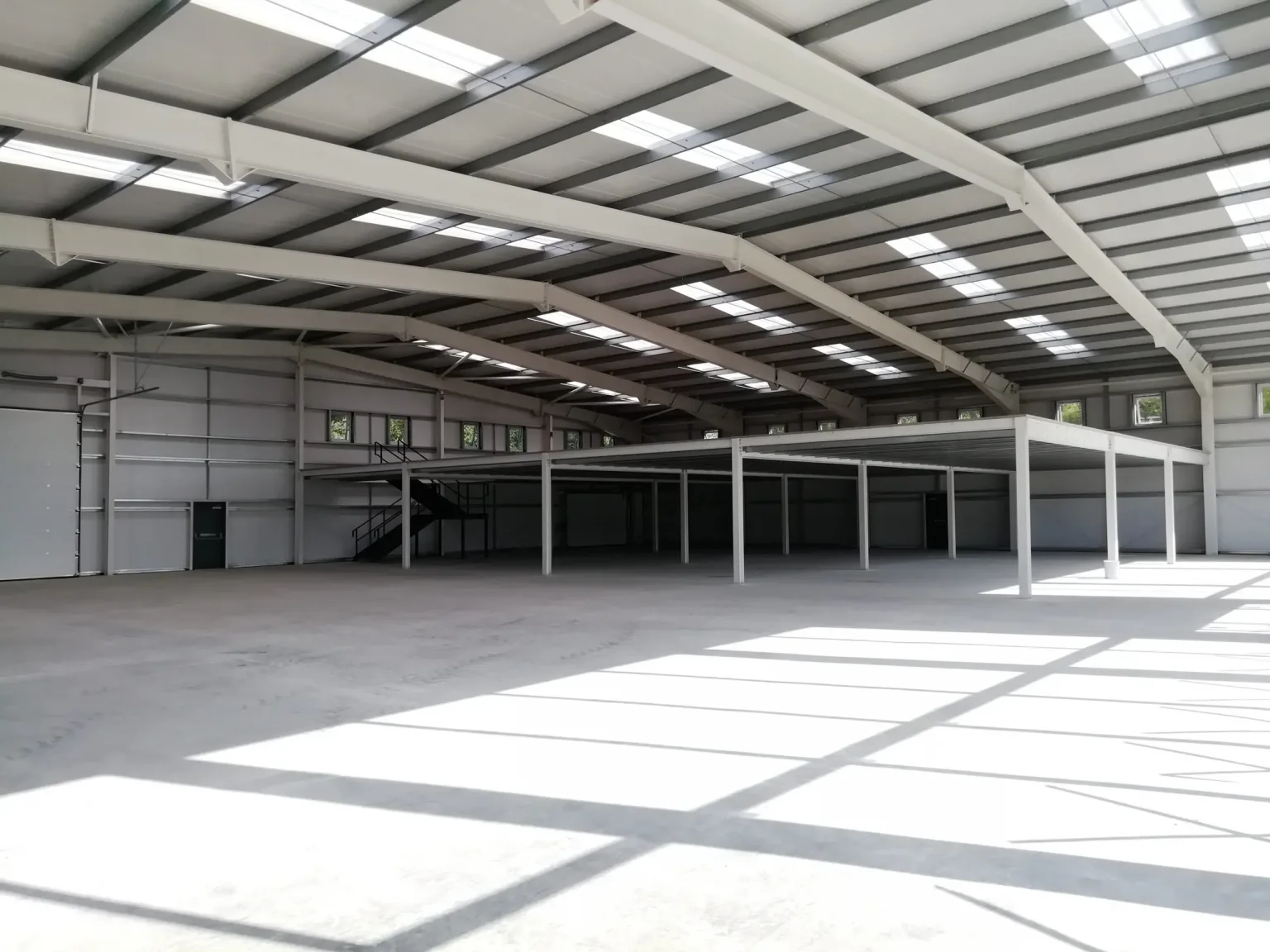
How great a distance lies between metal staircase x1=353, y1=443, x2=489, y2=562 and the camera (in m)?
30.9

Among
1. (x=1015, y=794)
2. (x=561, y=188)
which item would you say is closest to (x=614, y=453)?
(x=561, y=188)

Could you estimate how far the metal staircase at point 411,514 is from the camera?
30938 millimetres

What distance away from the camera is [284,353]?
29.6 meters

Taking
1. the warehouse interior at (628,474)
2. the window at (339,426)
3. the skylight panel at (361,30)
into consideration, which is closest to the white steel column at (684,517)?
the warehouse interior at (628,474)

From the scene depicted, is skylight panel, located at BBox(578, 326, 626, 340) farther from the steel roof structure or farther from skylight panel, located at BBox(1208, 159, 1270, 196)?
skylight panel, located at BBox(1208, 159, 1270, 196)

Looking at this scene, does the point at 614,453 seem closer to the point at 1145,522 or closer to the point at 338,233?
the point at 338,233

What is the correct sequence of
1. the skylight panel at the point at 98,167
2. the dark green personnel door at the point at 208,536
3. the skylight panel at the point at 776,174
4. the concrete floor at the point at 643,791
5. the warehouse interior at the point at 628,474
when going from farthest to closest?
1. the dark green personnel door at the point at 208,536
2. the skylight panel at the point at 776,174
3. the skylight panel at the point at 98,167
4. the warehouse interior at the point at 628,474
5. the concrete floor at the point at 643,791

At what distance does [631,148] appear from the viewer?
584 inches

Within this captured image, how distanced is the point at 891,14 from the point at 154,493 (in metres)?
24.1

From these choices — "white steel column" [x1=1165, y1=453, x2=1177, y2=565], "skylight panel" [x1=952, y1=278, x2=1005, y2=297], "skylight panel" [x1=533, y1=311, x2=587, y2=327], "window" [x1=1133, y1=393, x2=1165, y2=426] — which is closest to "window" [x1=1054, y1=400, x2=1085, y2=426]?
"window" [x1=1133, y1=393, x2=1165, y2=426]

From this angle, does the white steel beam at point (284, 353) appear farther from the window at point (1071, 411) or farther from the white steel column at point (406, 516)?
the window at point (1071, 411)

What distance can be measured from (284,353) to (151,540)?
700cm

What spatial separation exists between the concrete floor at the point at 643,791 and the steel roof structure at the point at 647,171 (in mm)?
6784

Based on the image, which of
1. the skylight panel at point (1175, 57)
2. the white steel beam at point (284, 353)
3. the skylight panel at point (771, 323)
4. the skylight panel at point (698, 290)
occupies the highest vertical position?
the skylight panel at point (1175, 57)
